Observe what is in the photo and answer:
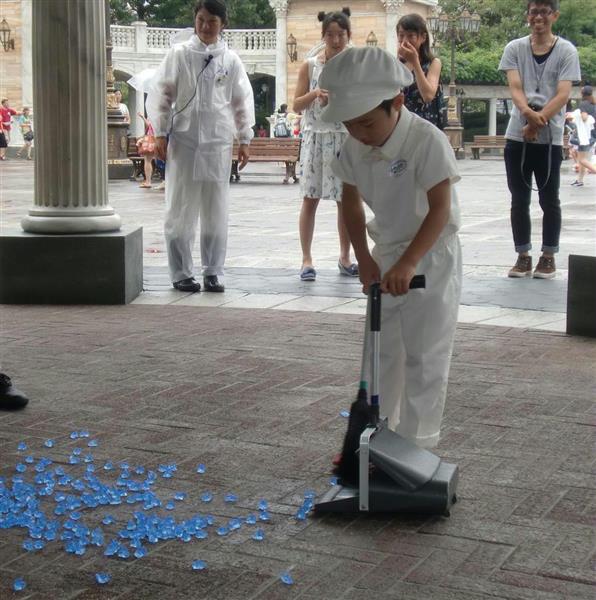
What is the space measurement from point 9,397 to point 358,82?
7.19 ft

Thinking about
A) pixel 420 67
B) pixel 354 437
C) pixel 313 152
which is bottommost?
pixel 354 437

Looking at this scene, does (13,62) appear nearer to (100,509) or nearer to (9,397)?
(9,397)

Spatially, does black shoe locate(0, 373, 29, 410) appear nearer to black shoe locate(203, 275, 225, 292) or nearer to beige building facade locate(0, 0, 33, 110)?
black shoe locate(203, 275, 225, 292)

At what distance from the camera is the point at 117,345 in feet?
19.2

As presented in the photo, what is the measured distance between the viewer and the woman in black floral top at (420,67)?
23.7 feet

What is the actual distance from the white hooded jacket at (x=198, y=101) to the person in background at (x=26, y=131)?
29.6 m

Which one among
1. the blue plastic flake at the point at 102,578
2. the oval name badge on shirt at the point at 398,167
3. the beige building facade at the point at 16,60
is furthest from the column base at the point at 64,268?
the beige building facade at the point at 16,60

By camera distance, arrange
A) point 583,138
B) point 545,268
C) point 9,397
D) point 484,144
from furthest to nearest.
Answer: point 484,144, point 583,138, point 545,268, point 9,397

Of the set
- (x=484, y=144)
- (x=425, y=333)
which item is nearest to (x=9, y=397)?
(x=425, y=333)

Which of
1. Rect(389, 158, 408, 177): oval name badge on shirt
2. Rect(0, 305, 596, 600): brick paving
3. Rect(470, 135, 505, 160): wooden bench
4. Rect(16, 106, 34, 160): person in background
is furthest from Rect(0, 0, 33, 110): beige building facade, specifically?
Rect(389, 158, 408, 177): oval name badge on shirt

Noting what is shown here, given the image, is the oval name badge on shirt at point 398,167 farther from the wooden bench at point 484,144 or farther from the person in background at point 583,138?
the wooden bench at point 484,144

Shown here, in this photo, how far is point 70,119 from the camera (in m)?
7.02

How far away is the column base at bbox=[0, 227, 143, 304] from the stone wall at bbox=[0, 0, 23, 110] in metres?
38.8

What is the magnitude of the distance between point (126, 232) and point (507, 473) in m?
4.00
